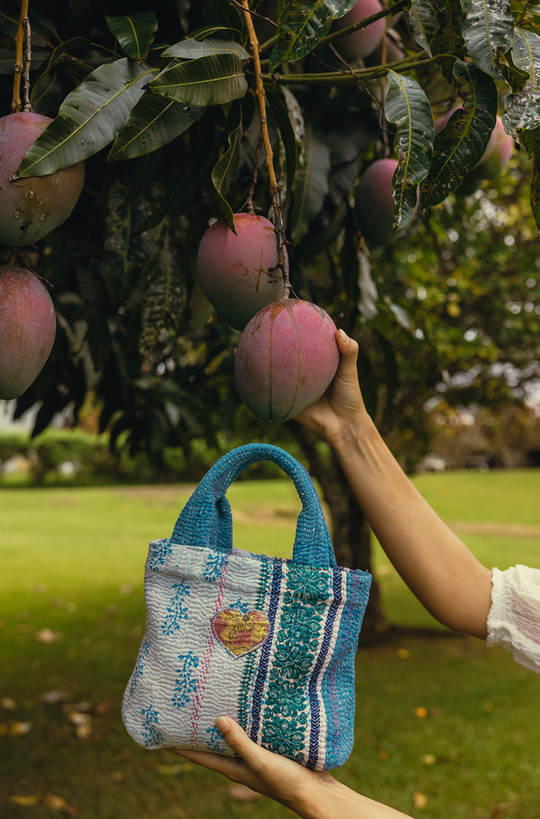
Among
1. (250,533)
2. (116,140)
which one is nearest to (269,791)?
(116,140)

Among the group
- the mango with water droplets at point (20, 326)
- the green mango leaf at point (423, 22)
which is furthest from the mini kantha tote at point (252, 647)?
the green mango leaf at point (423, 22)

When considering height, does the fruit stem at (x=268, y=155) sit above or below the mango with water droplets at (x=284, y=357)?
above

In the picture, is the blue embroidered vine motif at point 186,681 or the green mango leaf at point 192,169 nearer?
the blue embroidered vine motif at point 186,681

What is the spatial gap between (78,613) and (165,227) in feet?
15.2

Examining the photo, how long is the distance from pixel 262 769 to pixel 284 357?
0.47m

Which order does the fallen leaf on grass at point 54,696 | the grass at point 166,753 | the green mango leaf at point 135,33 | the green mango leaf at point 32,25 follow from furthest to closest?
the fallen leaf on grass at point 54,696 < the grass at point 166,753 < the green mango leaf at point 32,25 < the green mango leaf at point 135,33

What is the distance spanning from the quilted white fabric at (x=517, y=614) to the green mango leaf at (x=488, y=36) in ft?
2.57

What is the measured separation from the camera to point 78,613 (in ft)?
16.8

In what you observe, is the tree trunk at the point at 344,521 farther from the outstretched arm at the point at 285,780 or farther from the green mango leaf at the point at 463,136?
the green mango leaf at the point at 463,136

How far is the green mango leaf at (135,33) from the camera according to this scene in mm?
749

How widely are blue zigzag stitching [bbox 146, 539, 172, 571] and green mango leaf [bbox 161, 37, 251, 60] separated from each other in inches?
21.2

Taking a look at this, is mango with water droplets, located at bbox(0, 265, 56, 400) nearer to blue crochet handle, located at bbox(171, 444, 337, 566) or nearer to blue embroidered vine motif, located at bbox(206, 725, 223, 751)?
blue crochet handle, located at bbox(171, 444, 337, 566)

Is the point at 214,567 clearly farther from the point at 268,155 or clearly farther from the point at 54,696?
the point at 54,696

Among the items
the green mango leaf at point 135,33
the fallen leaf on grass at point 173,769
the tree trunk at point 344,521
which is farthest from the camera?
the tree trunk at point 344,521
